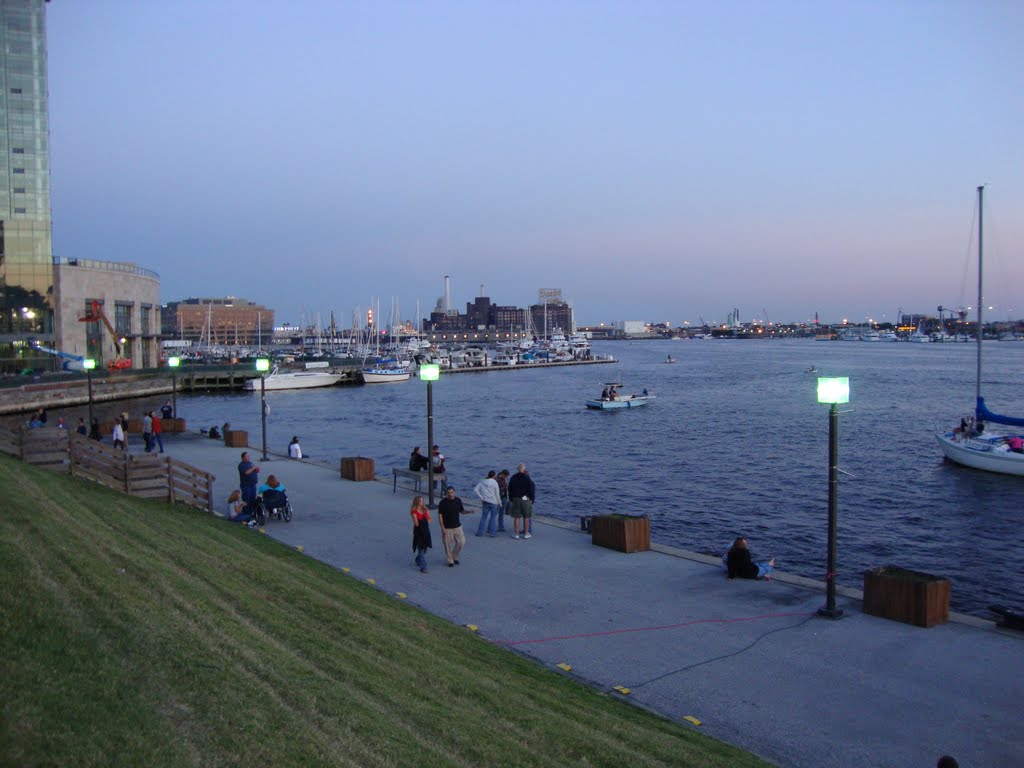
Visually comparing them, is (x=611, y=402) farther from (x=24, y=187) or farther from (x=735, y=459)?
(x=24, y=187)

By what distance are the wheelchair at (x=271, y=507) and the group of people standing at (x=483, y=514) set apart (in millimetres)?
3284

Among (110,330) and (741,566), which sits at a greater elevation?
(110,330)

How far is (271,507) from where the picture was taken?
18.5 m

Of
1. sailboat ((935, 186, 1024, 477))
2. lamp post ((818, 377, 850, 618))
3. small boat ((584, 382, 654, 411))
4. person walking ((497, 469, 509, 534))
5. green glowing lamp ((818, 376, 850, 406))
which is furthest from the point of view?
small boat ((584, 382, 654, 411))

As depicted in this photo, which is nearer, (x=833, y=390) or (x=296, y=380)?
(x=833, y=390)

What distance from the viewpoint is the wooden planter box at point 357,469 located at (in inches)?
966

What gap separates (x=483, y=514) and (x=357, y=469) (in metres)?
7.81

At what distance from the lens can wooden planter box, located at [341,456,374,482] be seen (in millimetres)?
24531

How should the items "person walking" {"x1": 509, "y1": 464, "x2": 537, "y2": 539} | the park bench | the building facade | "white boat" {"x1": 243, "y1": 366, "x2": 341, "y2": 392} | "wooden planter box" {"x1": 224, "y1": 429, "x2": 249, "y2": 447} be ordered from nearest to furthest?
"person walking" {"x1": 509, "y1": 464, "x2": 537, "y2": 539} → the park bench → "wooden planter box" {"x1": 224, "y1": 429, "x2": 249, "y2": 447} → the building facade → "white boat" {"x1": 243, "y1": 366, "x2": 341, "y2": 392}

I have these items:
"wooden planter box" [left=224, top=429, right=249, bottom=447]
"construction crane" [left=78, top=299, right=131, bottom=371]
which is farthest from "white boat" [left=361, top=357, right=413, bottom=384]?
"wooden planter box" [left=224, top=429, right=249, bottom=447]

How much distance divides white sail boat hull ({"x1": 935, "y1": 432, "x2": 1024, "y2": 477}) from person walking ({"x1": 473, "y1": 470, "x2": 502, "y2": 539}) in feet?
97.7

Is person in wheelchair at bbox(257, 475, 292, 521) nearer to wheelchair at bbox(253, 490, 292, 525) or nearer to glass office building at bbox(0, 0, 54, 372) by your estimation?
wheelchair at bbox(253, 490, 292, 525)

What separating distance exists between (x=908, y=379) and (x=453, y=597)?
357 ft

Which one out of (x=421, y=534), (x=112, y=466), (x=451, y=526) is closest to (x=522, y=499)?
(x=451, y=526)
